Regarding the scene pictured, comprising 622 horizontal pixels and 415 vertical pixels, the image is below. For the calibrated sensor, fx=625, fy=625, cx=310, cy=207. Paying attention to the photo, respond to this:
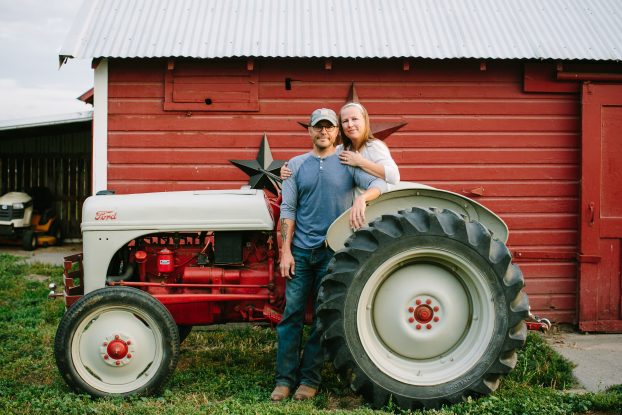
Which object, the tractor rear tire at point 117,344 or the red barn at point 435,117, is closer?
the tractor rear tire at point 117,344

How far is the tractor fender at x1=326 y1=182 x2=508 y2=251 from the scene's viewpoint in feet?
12.9

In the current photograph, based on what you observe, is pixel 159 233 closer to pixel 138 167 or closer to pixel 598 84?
pixel 138 167

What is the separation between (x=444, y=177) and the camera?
627 cm

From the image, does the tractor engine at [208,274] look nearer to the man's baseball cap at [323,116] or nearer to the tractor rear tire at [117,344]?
the tractor rear tire at [117,344]

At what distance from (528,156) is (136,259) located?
400 cm

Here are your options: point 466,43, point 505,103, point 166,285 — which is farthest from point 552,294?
point 166,285

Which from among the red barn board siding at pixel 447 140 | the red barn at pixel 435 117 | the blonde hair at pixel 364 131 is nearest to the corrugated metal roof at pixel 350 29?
the red barn at pixel 435 117

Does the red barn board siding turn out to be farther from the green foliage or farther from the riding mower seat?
the riding mower seat

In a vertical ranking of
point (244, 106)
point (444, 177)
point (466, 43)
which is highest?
point (466, 43)

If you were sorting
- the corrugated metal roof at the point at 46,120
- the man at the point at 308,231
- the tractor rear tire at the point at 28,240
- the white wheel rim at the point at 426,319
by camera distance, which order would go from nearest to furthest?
the white wheel rim at the point at 426,319, the man at the point at 308,231, the corrugated metal roof at the point at 46,120, the tractor rear tire at the point at 28,240

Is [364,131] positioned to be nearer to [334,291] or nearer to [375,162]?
[375,162]

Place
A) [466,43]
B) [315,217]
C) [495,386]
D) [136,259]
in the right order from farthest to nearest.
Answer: [466,43], [136,259], [315,217], [495,386]

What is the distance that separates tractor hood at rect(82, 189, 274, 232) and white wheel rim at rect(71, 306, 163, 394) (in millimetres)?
603

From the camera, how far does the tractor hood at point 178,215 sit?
4.23m
